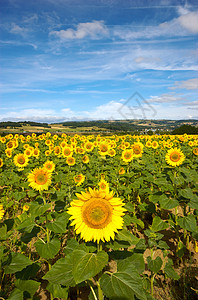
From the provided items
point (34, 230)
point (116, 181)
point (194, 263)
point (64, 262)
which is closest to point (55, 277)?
point (64, 262)

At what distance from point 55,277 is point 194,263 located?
3.52 metres

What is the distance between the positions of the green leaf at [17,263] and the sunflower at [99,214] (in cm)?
92

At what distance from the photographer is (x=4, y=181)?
6.62 m

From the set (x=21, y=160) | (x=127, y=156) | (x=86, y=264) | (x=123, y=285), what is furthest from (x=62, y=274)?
(x=21, y=160)

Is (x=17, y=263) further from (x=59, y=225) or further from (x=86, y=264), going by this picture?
(x=86, y=264)

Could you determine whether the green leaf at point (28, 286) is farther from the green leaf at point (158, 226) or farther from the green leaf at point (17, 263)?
the green leaf at point (158, 226)

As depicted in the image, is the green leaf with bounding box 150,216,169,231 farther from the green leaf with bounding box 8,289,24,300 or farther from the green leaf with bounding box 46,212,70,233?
the green leaf with bounding box 8,289,24,300

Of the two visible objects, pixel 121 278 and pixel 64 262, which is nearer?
pixel 121 278

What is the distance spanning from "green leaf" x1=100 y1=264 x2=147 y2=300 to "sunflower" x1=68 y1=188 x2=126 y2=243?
0.34 metres

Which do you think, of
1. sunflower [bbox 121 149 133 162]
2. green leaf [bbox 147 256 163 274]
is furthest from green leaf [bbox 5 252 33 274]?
sunflower [bbox 121 149 133 162]

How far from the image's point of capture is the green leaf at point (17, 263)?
6.87ft

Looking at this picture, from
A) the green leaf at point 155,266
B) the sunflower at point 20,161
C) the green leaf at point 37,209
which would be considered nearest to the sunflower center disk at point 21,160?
the sunflower at point 20,161

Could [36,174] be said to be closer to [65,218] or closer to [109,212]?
[65,218]

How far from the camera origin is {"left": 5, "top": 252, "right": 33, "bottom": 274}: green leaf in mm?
2094
